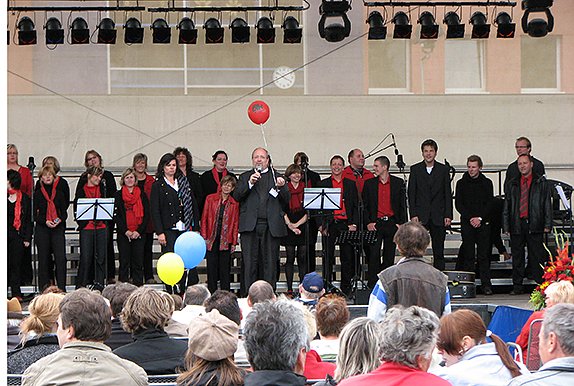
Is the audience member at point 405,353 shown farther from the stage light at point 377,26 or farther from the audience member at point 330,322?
the stage light at point 377,26

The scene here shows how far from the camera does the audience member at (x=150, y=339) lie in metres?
5.24

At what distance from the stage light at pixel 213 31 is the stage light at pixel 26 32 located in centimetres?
230

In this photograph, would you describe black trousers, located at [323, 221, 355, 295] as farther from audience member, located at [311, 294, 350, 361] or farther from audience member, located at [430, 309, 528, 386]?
audience member, located at [430, 309, 528, 386]

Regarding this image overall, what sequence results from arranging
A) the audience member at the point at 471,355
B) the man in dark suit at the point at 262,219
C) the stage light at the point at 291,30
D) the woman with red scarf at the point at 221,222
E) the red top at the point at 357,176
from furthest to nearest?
the stage light at the point at 291,30, the red top at the point at 357,176, the woman with red scarf at the point at 221,222, the man in dark suit at the point at 262,219, the audience member at the point at 471,355

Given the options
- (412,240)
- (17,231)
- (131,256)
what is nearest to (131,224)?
(131,256)

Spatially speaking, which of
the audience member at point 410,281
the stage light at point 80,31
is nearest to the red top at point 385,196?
the stage light at point 80,31

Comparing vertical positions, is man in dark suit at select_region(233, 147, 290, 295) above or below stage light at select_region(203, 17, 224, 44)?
below

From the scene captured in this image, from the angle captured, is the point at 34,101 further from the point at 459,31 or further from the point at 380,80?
the point at 459,31

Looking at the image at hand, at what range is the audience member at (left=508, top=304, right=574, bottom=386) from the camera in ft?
13.2

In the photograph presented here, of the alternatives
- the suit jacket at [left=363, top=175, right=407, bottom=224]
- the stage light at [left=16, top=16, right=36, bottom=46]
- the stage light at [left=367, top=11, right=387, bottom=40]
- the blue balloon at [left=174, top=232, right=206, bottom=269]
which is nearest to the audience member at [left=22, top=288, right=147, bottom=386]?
the blue balloon at [left=174, top=232, right=206, bottom=269]

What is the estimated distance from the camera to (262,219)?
12.0m

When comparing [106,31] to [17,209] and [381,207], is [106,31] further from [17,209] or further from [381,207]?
[381,207]

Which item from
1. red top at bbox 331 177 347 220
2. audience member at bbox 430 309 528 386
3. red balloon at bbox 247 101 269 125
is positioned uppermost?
red balloon at bbox 247 101 269 125

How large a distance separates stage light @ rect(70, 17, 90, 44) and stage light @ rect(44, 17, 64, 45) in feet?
0.65
